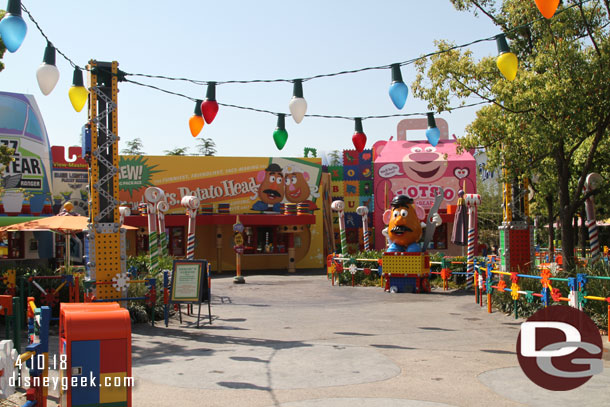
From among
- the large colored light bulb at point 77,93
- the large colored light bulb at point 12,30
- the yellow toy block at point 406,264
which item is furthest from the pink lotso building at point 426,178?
the large colored light bulb at point 12,30

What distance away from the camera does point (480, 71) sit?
575 inches

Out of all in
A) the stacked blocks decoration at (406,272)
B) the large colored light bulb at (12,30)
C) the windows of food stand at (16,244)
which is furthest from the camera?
the windows of food stand at (16,244)

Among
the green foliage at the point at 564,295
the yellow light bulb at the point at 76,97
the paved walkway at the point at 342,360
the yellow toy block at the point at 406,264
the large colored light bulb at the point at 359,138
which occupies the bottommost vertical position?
the paved walkway at the point at 342,360

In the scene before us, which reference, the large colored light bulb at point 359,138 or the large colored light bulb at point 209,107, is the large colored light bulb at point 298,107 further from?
the large colored light bulb at point 359,138

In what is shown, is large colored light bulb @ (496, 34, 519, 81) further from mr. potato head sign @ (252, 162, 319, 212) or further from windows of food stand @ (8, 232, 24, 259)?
windows of food stand @ (8, 232, 24, 259)

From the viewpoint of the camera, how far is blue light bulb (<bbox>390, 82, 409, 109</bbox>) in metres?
9.91

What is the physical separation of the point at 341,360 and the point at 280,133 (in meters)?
4.55

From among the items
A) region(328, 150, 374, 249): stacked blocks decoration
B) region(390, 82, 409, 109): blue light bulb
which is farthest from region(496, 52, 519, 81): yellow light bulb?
region(328, 150, 374, 249): stacked blocks decoration

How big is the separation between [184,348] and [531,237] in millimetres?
10235

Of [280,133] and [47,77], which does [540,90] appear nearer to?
[280,133]

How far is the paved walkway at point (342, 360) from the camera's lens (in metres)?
6.97

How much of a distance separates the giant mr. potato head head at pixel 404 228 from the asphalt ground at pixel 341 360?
3887mm

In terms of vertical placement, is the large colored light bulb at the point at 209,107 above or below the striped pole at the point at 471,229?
above

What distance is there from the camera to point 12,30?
7.57m
